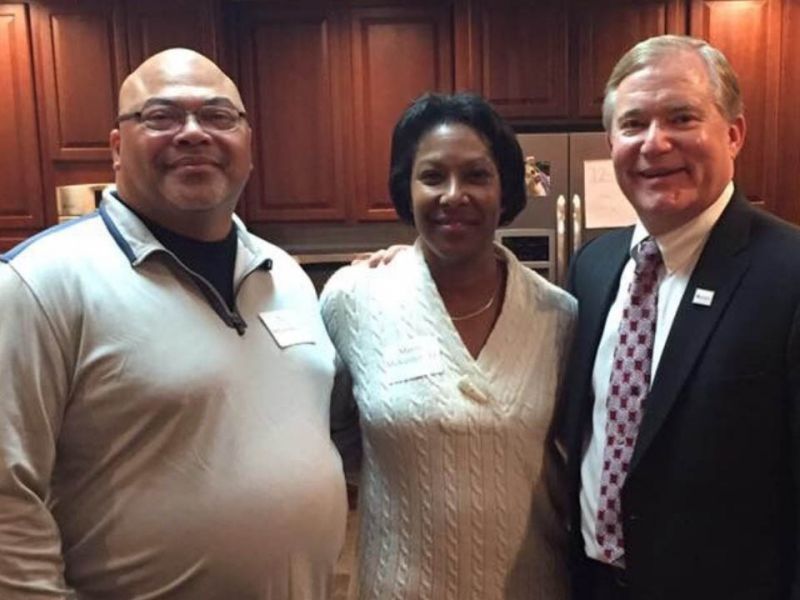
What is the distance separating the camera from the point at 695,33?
379 cm

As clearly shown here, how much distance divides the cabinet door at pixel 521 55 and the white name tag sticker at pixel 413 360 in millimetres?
2493

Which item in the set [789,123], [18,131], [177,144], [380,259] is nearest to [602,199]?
[789,123]

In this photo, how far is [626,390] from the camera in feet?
4.67

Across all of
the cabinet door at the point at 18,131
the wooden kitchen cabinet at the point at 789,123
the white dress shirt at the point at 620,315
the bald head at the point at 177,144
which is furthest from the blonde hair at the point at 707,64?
the cabinet door at the point at 18,131

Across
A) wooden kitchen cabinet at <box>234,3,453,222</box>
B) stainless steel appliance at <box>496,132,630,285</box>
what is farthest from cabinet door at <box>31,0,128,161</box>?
stainless steel appliance at <box>496,132,630,285</box>

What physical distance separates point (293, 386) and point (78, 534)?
42cm

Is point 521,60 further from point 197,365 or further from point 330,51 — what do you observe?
point 197,365

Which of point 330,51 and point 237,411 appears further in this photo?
point 330,51

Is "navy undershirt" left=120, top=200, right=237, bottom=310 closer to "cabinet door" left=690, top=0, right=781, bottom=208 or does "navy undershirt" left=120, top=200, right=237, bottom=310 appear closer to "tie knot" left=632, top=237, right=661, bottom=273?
"tie knot" left=632, top=237, right=661, bottom=273

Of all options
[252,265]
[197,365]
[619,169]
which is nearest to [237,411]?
[197,365]

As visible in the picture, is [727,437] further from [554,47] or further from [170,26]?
[170,26]

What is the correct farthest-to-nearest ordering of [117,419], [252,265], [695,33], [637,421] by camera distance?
[695,33]
[252,265]
[637,421]
[117,419]

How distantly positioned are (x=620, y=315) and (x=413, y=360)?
390mm

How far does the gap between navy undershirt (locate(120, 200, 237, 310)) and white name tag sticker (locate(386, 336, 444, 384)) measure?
322 mm
